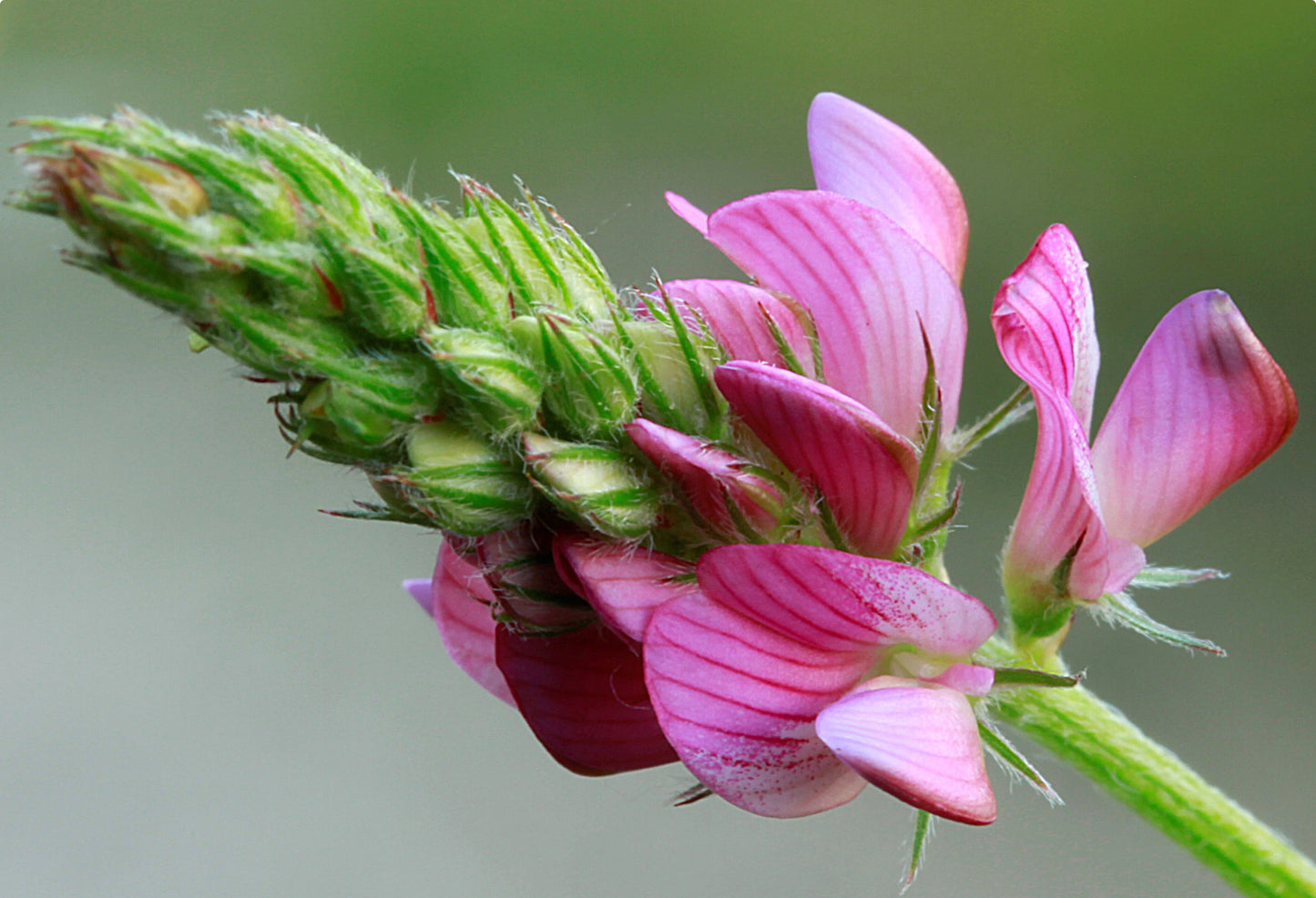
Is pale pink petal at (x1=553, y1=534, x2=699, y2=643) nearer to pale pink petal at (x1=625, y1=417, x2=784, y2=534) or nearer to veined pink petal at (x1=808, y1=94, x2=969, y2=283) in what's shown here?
pale pink petal at (x1=625, y1=417, x2=784, y2=534)

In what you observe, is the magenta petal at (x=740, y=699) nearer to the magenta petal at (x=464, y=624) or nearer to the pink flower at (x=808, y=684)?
the pink flower at (x=808, y=684)

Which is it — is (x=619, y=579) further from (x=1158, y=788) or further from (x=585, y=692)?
(x=1158, y=788)

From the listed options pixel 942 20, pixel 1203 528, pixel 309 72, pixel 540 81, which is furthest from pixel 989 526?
pixel 309 72

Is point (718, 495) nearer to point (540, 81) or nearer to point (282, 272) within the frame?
point (282, 272)

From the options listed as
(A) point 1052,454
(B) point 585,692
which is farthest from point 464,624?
(A) point 1052,454

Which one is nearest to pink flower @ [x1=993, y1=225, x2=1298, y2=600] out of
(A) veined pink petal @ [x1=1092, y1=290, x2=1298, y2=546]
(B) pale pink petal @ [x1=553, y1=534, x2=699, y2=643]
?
(A) veined pink petal @ [x1=1092, y1=290, x2=1298, y2=546]

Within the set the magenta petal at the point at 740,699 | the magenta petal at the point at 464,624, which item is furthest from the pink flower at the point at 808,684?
the magenta petal at the point at 464,624

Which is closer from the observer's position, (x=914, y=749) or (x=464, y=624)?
(x=914, y=749)
